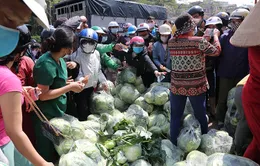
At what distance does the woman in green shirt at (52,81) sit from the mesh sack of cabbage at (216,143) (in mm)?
1516

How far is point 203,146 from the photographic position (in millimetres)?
2852

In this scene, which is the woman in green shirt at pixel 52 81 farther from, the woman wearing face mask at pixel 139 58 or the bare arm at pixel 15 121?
the woman wearing face mask at pixel 139 58

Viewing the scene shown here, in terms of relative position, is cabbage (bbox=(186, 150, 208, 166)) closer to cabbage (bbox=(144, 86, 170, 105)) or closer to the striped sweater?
the striped sweater

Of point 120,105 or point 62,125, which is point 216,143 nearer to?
point 62,125

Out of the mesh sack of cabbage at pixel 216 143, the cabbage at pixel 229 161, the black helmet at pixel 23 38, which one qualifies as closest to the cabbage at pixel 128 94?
the mesh sack of cabbage at pixel 216 143

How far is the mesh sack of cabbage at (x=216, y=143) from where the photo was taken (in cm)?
272

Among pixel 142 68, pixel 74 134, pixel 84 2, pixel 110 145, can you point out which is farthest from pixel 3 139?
pixel 84 2

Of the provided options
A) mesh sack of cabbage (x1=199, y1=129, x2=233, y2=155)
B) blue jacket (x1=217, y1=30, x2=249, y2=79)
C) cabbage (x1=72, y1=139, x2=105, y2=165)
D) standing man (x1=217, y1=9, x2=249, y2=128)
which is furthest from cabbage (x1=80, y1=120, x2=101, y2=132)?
blue jacket (x1=217, y1=30, x2=249, y2=79)

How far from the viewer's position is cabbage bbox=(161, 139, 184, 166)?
2711mm

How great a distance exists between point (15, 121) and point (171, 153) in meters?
1.85

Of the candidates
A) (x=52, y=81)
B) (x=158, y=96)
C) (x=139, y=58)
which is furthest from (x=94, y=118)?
(x=139, y=58)

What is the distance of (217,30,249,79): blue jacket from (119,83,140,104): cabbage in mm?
1463

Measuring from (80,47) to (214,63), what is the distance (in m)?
2.36

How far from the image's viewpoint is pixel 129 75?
4355mm
